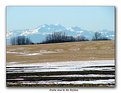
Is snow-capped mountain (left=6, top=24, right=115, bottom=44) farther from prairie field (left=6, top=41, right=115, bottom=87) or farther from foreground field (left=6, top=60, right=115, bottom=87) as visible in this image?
foreground field (left=6, top=60, right=115, bottom=87)

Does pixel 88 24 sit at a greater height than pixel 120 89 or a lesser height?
greater

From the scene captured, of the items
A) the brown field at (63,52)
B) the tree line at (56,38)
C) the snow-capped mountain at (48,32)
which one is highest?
the snow-capped mountain at (48,32)

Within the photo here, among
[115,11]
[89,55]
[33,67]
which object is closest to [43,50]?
[33,67]

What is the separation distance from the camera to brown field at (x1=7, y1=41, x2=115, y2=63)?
3791mm

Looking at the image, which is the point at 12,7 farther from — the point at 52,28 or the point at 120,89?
the point at 120,89

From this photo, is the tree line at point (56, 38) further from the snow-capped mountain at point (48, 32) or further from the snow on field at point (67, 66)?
the snow on field at point (67, 66)

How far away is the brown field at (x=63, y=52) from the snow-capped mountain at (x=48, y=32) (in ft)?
A: 0.24

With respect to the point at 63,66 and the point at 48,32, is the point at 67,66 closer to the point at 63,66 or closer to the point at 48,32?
the point at 63,66

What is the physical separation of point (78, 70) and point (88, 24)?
0.44 meters

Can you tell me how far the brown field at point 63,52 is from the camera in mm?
3791

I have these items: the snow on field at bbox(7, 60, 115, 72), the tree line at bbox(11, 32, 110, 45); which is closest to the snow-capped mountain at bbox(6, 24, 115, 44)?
the tree line at bbox(11, 32, 110, 45)

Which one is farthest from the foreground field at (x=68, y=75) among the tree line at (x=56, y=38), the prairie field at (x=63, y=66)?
the tree line at (x=56, y=38)

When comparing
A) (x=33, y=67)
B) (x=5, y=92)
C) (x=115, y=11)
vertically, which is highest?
(x=115, y=11)

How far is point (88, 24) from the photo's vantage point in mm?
3818
